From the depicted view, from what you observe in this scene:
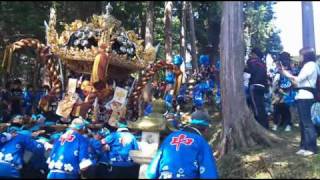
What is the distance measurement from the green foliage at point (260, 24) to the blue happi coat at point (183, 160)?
1595 millimetres

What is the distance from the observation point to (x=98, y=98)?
37.3 ft

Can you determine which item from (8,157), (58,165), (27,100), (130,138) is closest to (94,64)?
(130,138)

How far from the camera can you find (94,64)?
1106 centimetres

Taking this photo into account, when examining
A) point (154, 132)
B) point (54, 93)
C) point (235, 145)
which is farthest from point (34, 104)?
point (154, 132)

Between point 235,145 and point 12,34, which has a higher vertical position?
point 12,34

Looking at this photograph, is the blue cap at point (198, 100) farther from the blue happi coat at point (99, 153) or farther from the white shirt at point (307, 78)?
the white shirt at point (307, 78)

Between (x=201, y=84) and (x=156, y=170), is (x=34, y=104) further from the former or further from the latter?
(x=156, y=170)

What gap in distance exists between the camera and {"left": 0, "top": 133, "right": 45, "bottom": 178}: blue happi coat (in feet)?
24.0

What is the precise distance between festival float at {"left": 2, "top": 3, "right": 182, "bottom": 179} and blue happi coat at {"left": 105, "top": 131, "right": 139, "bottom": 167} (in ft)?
8.94

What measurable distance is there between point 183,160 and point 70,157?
1.96m

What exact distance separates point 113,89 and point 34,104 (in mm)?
3680

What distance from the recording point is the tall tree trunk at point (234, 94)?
304 inches

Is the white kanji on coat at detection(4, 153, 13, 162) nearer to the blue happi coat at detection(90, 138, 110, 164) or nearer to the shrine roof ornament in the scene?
the blue happi coat at detection(90, 138, 110, 164)

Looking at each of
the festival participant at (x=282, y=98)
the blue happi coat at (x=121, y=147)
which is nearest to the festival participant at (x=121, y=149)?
the blue happi coat at (x=121, y=147)
